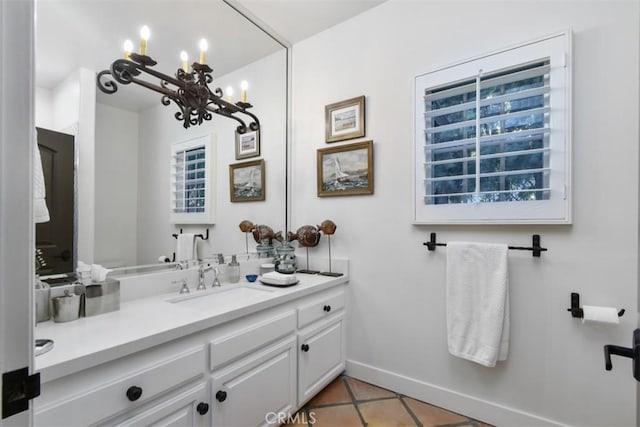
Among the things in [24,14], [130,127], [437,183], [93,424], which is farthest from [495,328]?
[130,127]

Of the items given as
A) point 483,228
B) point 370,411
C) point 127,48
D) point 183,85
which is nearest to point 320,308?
point 370,411

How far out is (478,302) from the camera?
1.65 meters

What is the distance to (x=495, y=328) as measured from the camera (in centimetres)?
158

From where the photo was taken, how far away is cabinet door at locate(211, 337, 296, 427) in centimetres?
126

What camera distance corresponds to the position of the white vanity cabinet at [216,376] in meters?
0.89

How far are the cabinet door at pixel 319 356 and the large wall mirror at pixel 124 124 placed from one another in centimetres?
82

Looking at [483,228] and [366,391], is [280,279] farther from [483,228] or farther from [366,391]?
[483,228]

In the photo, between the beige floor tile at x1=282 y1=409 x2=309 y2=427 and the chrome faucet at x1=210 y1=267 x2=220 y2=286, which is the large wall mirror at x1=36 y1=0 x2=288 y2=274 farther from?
the beige floor tile at x1=282 y1=409 x2=309 y2=427

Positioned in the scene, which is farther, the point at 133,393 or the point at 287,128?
the point at 287,128

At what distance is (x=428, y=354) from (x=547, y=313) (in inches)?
27.9

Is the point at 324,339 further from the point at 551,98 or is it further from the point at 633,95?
the point at 633,95

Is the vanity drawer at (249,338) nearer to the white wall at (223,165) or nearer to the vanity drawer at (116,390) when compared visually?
the vanity drawer at (116,390)

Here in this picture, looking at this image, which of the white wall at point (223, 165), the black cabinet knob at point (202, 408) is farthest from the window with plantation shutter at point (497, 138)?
the black cabinet knob at point (202, 408)

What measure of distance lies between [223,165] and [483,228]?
67.5 inches
